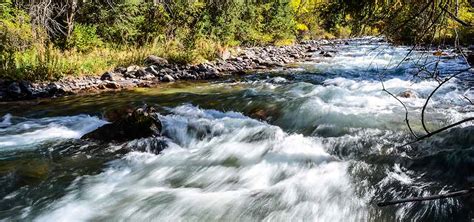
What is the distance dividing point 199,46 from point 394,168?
11.7 m

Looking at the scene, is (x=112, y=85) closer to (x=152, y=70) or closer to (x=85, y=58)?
(x=152, y=70)

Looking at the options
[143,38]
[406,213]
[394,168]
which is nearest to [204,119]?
[394,168]

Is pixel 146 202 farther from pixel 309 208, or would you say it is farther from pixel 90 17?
pixel 90 17

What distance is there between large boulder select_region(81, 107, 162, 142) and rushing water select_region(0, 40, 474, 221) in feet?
0.59

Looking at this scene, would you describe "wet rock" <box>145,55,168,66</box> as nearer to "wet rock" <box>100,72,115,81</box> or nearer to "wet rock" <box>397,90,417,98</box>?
"wet rock" <box>100,72,115,81</box>

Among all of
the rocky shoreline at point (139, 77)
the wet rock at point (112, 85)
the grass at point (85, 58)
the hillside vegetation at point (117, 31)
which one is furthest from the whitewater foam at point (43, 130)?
the hillside vegetation at point (117, 31)

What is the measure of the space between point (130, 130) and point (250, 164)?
78.7 inches

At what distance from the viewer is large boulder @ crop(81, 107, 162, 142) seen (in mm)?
5672

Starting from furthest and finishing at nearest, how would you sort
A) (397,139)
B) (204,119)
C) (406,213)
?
1. (204,119)
2. (397,139)
3. (406,213)

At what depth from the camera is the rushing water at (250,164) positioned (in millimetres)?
3645

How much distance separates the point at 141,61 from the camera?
506 inches

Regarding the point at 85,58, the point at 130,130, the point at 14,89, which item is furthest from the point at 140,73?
the point at 130,130

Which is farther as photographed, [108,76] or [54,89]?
[108,76]

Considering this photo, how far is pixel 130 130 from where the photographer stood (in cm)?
571
